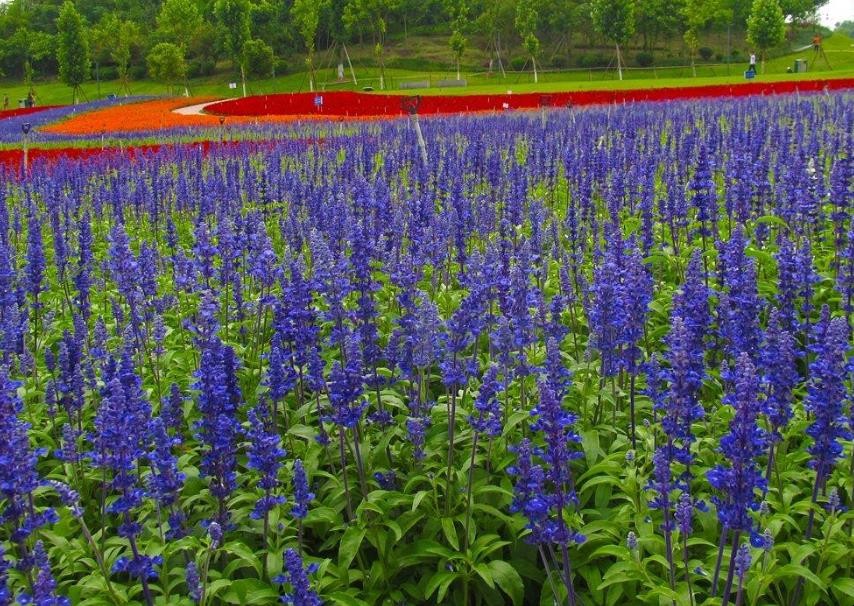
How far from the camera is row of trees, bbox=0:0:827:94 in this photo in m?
72.7

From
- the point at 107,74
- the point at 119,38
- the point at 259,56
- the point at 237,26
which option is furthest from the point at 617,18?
the point at 107,74

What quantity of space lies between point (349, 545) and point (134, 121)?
40.2 metres

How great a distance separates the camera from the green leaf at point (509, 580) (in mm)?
4102

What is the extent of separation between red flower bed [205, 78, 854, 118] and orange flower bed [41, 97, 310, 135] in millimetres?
3745

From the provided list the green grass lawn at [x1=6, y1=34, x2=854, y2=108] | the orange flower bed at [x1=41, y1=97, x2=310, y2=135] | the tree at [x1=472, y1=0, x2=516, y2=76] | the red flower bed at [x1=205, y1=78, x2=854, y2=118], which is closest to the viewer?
the orange flower bed at [x1=41, y1=97, x2=310, y2=135]

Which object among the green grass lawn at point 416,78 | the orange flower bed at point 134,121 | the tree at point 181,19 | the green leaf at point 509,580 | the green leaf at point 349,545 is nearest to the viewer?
the green leaf at point 509,580

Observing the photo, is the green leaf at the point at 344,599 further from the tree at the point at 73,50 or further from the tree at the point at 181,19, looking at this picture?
the tree at the point at 181,19

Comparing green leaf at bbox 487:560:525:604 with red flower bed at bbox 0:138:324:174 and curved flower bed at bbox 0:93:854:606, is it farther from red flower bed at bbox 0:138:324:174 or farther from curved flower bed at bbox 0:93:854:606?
red flower bed at bbox 0:138:324:174

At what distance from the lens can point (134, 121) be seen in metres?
40.2

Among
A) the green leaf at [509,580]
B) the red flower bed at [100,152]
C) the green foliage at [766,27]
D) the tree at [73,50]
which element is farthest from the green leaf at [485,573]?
the green foliage at [766,27]

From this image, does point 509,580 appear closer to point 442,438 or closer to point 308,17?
point 442,438

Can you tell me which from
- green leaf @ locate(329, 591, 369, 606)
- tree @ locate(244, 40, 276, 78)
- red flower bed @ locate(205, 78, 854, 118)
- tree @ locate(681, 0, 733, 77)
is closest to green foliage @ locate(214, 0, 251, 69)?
tree @ locate(244, 40, 276, 78)

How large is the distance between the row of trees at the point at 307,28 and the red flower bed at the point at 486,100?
24.9 metres

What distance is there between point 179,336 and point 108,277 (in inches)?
100
